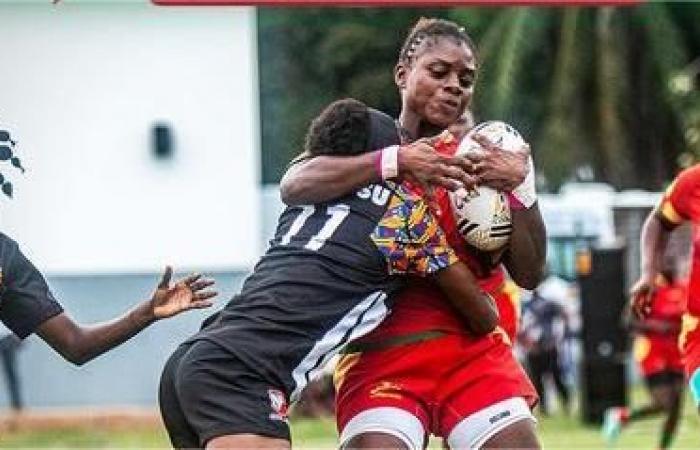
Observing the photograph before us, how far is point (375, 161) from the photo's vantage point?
6.31 meters

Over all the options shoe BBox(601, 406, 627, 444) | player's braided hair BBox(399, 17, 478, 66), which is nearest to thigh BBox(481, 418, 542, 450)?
player's braided hair BBox(399, 17, 478, 66)

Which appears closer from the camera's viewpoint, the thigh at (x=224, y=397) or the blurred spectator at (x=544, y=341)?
the thigh at (x=224, y=397)

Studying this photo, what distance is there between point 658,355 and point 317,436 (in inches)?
144

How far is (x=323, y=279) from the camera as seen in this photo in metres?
6.27

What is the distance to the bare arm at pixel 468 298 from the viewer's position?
6.50 meters

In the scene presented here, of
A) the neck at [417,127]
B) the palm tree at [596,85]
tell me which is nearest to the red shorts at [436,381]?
the neck at [417,127]

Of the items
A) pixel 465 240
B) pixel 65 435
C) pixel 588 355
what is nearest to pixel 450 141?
pixel 465 240

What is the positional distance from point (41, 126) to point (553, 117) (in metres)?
22.6

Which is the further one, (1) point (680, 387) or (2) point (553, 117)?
(2) point (553, 117)

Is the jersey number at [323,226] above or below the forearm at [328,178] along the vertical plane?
below

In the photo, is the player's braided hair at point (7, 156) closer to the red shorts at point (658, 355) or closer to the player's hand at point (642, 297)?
the player's hand at point (642, 297)

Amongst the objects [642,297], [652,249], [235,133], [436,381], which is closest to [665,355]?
[235,133]

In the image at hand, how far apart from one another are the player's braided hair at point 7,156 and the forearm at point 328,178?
2.68 feet

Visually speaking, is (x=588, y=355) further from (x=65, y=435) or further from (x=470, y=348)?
(x=470, y=348)
